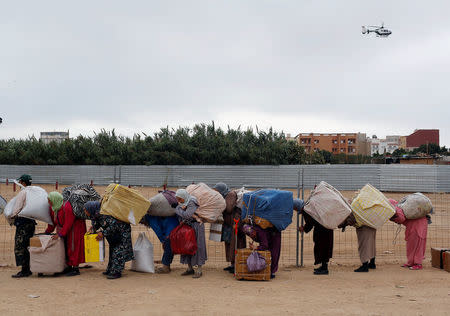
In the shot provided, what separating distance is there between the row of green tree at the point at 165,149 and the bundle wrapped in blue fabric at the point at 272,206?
75.3 feet

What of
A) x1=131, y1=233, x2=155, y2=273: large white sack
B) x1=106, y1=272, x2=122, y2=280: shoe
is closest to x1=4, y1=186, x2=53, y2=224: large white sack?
x1=106, y1=272, x2=122, y2=280: shoe

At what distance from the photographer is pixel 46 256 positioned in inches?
309

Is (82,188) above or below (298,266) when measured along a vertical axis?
above

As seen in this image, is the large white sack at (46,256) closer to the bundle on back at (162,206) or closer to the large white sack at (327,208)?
the bundle on back at (162,206)

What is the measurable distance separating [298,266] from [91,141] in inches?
1143

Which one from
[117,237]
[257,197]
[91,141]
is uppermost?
[91,141]

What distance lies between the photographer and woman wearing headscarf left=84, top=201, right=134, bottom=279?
7668 mm

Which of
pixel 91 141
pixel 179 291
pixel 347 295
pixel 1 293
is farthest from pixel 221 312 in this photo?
pixel 91 141

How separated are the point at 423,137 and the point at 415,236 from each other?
299 ft

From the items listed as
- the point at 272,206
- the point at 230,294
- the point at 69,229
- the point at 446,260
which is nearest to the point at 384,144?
the point at 446,260

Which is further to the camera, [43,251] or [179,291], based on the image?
[43,251]

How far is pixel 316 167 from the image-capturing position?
83.6 ft

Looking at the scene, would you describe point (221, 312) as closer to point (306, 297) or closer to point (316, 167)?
point (306, 297)

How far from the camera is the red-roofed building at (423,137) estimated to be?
90125mm
